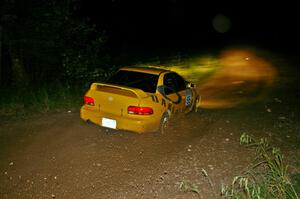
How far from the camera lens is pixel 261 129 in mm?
9188

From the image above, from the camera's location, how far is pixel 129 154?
24.2 ft

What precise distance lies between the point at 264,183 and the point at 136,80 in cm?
425

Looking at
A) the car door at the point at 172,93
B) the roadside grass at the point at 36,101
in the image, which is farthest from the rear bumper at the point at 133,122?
the roadside grass at the point at 36,101

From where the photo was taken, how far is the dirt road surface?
19.2 ft

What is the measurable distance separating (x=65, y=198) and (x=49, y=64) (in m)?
10.3

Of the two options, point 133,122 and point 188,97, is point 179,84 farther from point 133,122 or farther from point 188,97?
point 133,122

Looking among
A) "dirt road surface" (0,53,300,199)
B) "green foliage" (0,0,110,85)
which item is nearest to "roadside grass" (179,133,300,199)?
"dirt road surface" (0,53,300,199)

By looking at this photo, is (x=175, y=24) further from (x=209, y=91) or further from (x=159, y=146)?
(x=159, y=146)

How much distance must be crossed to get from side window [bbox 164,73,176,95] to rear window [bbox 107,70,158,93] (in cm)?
33

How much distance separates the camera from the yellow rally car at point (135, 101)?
770cm

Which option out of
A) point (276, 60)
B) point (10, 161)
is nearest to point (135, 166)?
point (10, 161)

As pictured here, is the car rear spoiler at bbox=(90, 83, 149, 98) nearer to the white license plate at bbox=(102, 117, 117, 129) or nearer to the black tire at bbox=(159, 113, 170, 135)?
the white license plate at bbox=(102, 117, 117, 129)

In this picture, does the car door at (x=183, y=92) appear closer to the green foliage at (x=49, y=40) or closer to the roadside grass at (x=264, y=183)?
the roadside grass at (x=264, y=183)

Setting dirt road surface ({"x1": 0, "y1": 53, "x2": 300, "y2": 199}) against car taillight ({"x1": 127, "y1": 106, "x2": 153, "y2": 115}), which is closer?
dirt road surface ({"x1": 0, "y1": 53, "x2": 300, "y2": 199})
